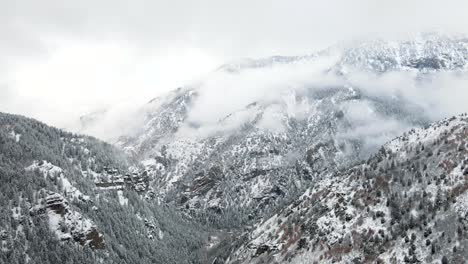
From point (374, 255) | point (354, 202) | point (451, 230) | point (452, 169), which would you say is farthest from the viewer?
point (354, 202)

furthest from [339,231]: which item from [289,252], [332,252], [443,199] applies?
[443,199]

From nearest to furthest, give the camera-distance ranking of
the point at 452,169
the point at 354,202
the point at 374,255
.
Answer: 1. the point at 374,255
2. the point at 452,169
3. the point at 354,202

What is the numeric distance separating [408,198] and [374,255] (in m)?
25.3

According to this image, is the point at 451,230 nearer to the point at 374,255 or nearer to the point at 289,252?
the point at 374,255

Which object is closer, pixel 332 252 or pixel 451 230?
pixel 451 230

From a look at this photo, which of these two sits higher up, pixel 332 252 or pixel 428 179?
pixel 428 179

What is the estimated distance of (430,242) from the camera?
152m

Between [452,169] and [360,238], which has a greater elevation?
[452,169]

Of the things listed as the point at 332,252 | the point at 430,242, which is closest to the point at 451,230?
the point at 430,242

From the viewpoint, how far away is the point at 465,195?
159 metres

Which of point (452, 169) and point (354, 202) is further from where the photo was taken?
point (354, 202)

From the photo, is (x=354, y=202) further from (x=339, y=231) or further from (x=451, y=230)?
(x=451, y=230)

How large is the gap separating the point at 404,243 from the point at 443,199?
17.9 metres

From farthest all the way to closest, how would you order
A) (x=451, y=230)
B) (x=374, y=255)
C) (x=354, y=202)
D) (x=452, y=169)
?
(x=354, y=202) → (x=452, y=169) → (x=374, y=255) → (x=451, y=230)
